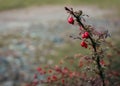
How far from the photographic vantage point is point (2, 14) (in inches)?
1045

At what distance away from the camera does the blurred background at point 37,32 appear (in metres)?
15.9

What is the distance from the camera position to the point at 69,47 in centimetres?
1853

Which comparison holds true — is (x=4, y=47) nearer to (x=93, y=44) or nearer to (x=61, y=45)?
(x=61, y=45)

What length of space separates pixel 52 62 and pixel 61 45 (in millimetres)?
2461

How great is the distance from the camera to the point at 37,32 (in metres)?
21.5

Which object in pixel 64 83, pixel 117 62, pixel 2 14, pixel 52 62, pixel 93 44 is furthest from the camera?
pixel 2 14

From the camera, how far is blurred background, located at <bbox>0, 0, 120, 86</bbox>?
1588cm

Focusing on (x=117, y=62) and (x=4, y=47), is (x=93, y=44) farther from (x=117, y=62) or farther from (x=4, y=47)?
(x=4, y=47)

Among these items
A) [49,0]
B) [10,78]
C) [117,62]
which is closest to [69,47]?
[10,78]

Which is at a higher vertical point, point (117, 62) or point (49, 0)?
point (49, 0)

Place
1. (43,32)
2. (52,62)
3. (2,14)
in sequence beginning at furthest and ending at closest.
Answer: (2,14) → (43,32) → (52,62)

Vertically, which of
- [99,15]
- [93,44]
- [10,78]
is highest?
[99,15]

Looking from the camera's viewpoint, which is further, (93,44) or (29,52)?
(29,52)

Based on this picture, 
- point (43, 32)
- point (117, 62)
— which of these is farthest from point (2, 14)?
point (117, 62)
